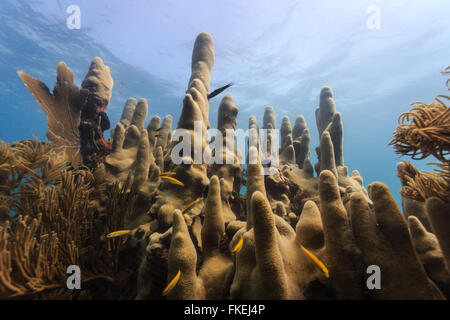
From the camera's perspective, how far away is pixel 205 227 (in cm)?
241

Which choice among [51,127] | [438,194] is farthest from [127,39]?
[438,194]

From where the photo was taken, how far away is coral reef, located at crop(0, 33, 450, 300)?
1.53 meters

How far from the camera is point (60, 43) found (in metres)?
22.2

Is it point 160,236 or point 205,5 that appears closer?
point 160,236

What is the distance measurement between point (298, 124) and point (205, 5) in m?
22.1

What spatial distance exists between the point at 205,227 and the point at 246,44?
27.6 m

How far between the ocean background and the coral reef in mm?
22488

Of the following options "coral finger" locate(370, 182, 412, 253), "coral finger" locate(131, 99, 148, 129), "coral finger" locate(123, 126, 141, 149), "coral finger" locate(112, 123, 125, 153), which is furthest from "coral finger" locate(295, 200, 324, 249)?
"coral finger" locate(131, 99, 148, 129)

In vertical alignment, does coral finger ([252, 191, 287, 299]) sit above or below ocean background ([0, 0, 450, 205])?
below

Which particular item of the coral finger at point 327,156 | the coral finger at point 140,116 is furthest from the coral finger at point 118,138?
the coral finger at point 327,156

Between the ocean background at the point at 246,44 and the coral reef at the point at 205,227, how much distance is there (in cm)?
2249

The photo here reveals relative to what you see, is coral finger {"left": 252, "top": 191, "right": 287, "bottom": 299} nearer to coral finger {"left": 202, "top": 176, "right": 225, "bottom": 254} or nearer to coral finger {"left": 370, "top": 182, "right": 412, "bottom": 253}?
coral finger {"left": 370, "top": 182, "right": 412, "bottom": 253}

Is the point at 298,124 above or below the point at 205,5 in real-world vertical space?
below

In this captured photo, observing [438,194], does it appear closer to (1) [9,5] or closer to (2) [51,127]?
(2) [51,127]
